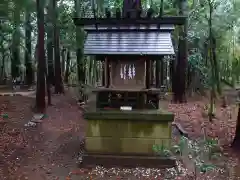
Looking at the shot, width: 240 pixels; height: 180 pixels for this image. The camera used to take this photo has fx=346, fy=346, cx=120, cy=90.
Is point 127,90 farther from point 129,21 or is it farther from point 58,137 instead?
point 58,137

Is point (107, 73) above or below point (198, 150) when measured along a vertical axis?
above

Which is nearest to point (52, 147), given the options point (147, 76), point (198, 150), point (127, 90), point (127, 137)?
point (127, 137)

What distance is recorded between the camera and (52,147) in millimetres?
10977

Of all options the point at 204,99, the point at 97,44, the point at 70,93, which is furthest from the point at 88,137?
the point at 204,99

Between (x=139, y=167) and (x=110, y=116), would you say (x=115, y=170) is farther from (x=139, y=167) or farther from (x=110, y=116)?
(x=110, y=116)

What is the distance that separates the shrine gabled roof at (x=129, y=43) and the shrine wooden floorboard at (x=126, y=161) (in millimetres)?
2826

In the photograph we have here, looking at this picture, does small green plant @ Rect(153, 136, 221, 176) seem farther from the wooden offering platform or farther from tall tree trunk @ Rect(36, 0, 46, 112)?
tall tree trunk @ Rect(36, 0, 46, 112)

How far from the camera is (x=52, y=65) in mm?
21062

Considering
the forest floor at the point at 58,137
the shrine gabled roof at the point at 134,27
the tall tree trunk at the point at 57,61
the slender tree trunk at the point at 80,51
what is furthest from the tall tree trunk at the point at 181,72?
the shrine gabled roof at the point at 134,27

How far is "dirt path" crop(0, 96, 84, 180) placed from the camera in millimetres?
8758

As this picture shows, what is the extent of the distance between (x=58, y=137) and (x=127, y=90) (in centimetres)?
380

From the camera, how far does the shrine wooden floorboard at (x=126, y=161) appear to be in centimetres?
922

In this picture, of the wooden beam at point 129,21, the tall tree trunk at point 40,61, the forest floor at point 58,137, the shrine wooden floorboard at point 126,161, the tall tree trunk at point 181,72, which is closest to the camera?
the forest floor at point 58,137

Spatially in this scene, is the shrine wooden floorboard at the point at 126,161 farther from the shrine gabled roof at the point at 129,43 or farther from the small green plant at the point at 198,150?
the shrine gabled roof at the point at 129,43
